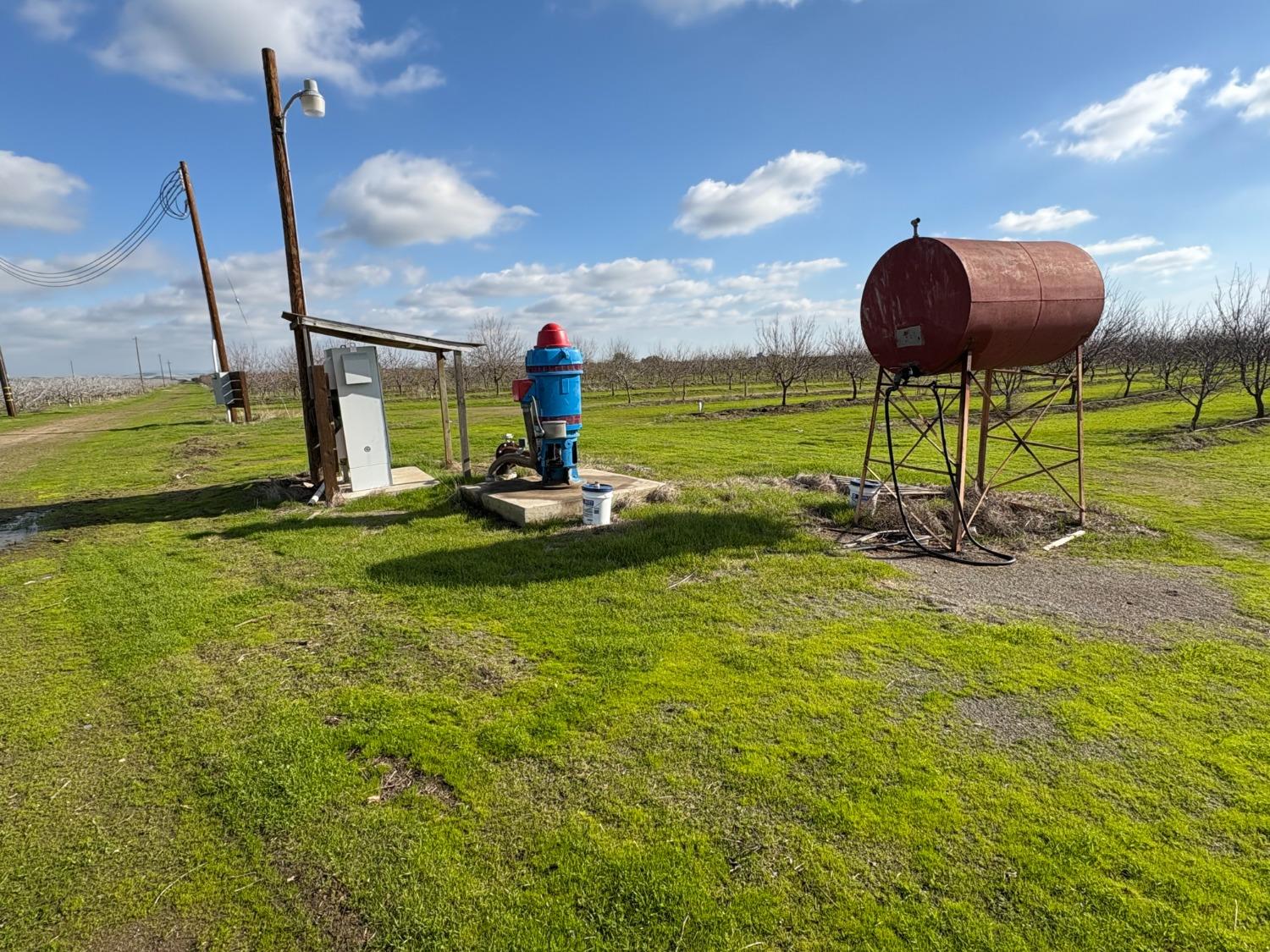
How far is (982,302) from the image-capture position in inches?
248

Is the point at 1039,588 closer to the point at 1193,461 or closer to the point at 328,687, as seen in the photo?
the point at 328,687

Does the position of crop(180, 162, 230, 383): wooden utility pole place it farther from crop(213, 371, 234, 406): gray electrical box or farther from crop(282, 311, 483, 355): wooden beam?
crop(282, 311, 483, 355): wooden beam

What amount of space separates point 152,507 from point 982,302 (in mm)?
11920

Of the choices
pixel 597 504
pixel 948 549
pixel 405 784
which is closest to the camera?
pixel 405 784

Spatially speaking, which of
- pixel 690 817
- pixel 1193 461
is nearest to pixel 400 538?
pixel 690 817

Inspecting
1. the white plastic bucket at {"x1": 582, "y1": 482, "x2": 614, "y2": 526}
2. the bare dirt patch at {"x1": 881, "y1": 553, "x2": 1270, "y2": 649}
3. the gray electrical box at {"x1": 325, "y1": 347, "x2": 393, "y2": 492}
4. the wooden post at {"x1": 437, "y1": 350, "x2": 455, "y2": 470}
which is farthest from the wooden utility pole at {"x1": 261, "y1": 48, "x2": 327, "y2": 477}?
the bare dirt patch at {"x1": 881, "y1": 553, "x2": 1270, "y2": 649}

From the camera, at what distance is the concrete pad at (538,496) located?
7918mm

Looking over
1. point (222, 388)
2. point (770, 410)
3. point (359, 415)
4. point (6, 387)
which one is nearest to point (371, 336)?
point (359, 415)

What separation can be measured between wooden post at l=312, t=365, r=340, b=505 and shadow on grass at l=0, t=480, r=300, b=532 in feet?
3.36

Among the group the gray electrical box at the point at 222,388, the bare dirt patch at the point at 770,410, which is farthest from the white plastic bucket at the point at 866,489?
the gray electrical box at the point at 222,388

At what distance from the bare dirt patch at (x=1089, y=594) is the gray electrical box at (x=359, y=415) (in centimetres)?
779

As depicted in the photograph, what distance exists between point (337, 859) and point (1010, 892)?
2777 mm

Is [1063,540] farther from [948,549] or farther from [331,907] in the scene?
[331,907]

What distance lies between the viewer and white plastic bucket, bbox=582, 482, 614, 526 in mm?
7609
